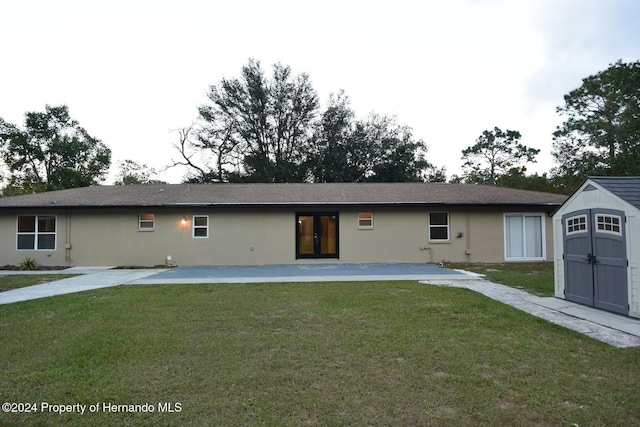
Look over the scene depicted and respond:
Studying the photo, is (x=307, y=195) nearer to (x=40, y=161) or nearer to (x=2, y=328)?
(x=2, y=328)

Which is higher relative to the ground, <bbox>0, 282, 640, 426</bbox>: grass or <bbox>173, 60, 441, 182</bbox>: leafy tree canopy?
<bbox>173, 60, 441, 182</bbox>: leafy tree canopy

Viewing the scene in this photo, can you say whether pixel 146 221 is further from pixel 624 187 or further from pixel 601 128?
pixel 601 128

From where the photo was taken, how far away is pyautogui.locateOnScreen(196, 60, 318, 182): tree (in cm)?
2914

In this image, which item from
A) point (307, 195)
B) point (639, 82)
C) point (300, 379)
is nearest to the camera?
point (300, 379)

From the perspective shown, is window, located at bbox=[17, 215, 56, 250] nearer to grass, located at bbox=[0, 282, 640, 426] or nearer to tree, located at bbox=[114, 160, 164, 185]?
grass, located at bbox=[0, 282, 640, 426]

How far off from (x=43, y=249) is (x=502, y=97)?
72.9ft

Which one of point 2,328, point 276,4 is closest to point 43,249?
point 2,328

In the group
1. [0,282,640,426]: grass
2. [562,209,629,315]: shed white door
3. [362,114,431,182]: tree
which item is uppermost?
[362,114,431,182]: tree

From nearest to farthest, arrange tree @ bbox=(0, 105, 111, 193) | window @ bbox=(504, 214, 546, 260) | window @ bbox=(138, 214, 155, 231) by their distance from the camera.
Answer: window @ bbox=(138, 214, 155, 231) < window @ bbox=(504, 214, 546, 260) < tree @ bbox=(0, 105, 111, 193)

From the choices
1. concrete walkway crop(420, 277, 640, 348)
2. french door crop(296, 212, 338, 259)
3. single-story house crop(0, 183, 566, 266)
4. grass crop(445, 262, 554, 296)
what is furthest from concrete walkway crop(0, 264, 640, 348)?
french door crop(296, 212, 338, 259)

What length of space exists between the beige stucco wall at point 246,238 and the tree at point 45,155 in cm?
2067

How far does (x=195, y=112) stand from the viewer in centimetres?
2931

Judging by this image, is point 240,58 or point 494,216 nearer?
point 494,216

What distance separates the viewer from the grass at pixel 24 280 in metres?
9.60
